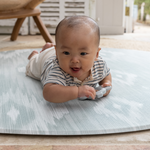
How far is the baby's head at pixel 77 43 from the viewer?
2.17 feet

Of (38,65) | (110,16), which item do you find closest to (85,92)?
(38,65)

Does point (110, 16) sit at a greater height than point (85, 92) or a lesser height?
greater

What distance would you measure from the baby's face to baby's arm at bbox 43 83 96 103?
0.05 metres

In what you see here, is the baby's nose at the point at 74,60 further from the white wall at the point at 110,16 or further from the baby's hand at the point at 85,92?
the white wall at the point at 110,16

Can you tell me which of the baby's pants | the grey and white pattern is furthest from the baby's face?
the baby's pants

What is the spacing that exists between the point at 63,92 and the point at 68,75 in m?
0.08

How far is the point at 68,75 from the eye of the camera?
76 cm

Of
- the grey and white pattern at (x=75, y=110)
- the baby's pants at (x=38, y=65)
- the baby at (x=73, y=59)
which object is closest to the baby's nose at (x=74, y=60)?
A: the baby at (x=73, y=59)

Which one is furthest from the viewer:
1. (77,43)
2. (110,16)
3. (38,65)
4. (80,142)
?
(110,16)

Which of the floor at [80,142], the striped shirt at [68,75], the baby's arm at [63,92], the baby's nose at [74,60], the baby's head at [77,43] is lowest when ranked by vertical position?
the floor at [80,142]

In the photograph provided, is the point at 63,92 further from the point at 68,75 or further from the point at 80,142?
the point at 80,142

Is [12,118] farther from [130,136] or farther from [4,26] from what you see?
[4,26]

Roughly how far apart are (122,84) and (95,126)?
359mm

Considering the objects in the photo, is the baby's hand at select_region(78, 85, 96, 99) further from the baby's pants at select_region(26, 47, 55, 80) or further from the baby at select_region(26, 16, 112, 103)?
the baby's pants at select_region(26, 47, 55, 80)
